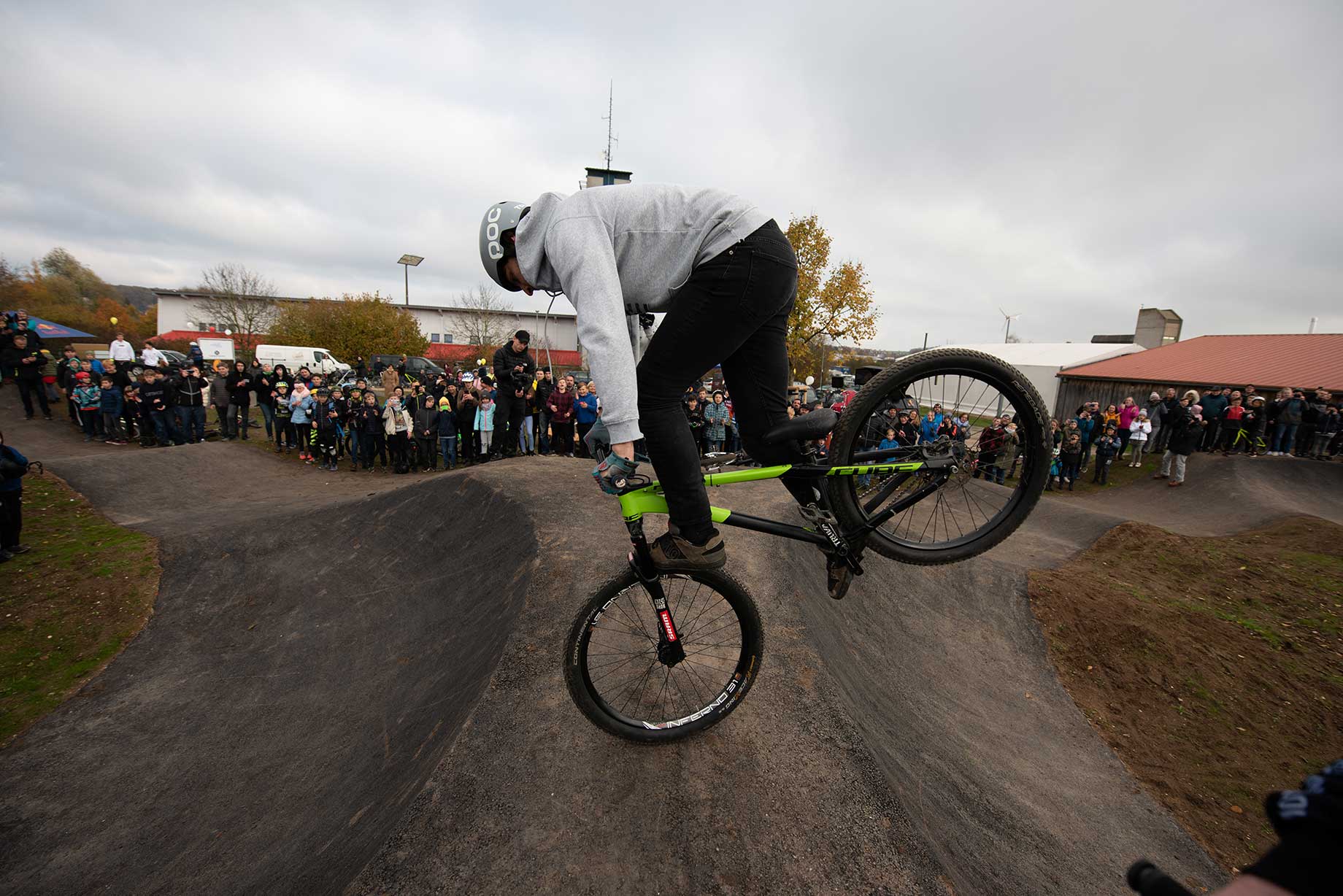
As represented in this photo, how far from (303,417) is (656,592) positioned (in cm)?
1610

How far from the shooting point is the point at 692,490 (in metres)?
2.66

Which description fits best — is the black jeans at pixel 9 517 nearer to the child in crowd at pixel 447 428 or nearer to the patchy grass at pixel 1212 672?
the child in crowd at pixel 447 428

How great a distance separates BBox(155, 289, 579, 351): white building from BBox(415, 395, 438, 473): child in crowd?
135ft

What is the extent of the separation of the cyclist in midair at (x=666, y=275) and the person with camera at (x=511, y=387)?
9.76 metres

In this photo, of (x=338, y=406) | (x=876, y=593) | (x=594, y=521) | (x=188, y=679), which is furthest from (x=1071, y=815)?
(x=338, y=406)

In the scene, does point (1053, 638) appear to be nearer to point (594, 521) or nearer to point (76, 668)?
point (594, 521)

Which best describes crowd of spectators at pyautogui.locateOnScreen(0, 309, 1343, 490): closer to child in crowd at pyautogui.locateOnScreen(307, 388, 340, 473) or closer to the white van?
child in crowd at pyautogui.locateOnScreen(307, 388, 340, 473)

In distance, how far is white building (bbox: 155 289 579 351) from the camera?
61.3 metres

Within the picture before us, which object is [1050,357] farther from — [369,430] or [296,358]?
[296,358]

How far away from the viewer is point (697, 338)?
2547mm

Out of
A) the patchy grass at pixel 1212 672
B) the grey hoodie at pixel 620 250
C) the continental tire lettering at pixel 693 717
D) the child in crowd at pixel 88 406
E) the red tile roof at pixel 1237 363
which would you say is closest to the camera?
the grey hoodie at pixel 620 250

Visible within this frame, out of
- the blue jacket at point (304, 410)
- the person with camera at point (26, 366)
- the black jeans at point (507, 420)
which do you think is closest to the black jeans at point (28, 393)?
the person with camera at point (26, 366)

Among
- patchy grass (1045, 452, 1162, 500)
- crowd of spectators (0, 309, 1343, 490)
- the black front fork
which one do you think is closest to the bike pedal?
the black front fork

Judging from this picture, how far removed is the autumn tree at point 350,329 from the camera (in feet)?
151
